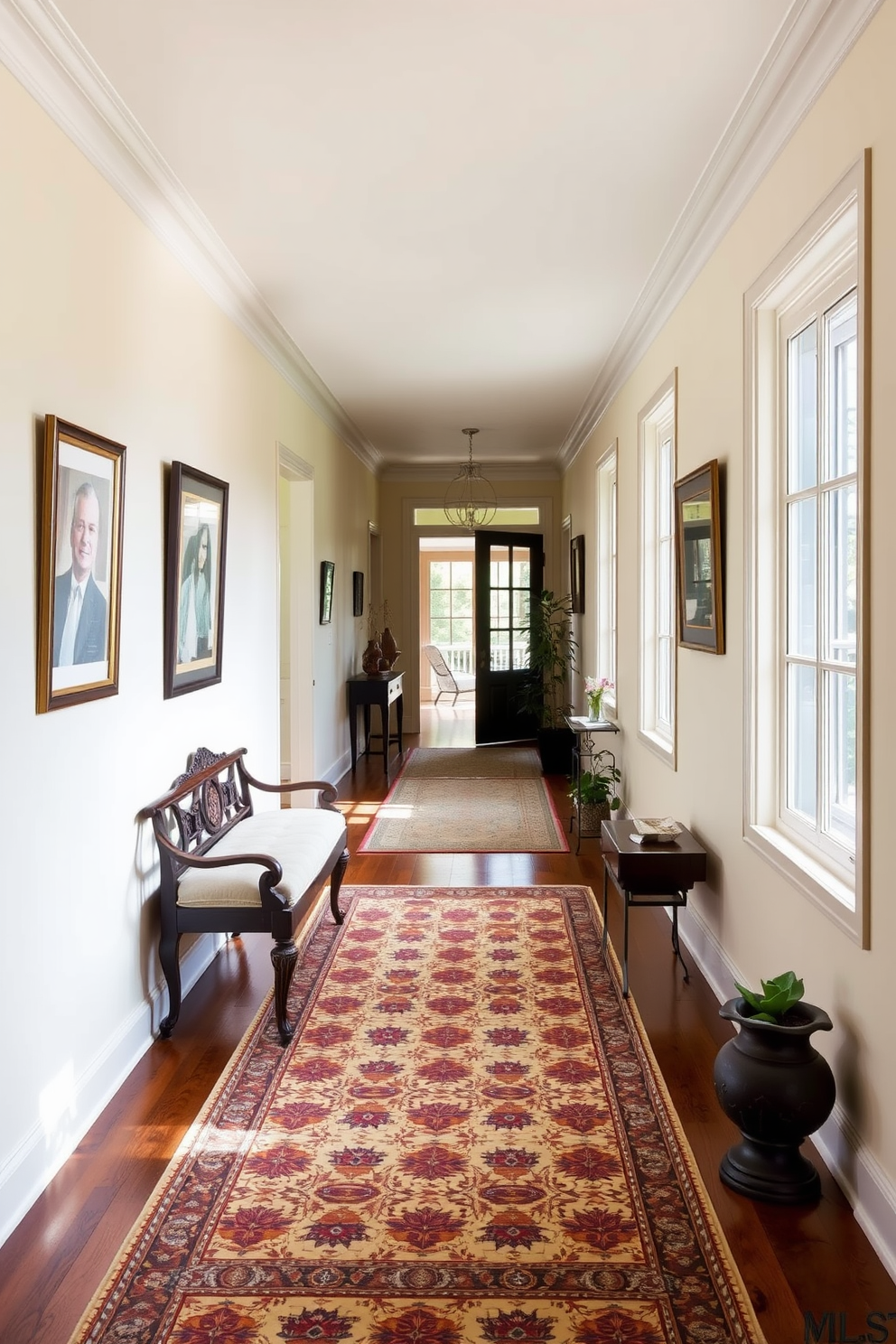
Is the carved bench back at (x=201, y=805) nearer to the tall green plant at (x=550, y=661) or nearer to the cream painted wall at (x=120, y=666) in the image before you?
the cream painted wall at (x=120, y=666)

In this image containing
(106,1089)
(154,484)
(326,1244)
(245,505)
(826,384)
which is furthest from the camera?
(245,505)

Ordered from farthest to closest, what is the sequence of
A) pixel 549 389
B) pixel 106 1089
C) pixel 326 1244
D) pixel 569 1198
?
pixel 549 389 < pixel 106 1089 < pixel 569 1198 < pixel 326 1244

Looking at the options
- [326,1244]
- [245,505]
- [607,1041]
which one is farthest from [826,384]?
[245,505]

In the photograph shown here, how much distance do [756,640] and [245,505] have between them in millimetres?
2600

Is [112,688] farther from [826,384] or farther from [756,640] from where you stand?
[826,384]

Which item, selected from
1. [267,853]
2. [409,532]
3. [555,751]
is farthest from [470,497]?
[267,853]

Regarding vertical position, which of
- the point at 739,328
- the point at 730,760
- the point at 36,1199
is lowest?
the point at 36,1199

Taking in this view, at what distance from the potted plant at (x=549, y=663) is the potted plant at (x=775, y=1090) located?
20.7ft

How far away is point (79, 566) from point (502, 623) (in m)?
7.22

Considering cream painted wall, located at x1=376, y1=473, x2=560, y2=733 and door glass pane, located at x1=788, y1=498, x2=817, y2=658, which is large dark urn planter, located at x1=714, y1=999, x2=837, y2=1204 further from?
cream painted wall, located at x1=376, y1=473, x2=560, y2=733

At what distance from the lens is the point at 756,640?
121 inches

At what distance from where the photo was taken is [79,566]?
2609 millimetres

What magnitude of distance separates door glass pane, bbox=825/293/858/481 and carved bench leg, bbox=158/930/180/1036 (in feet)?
8.40

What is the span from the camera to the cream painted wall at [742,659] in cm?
205
